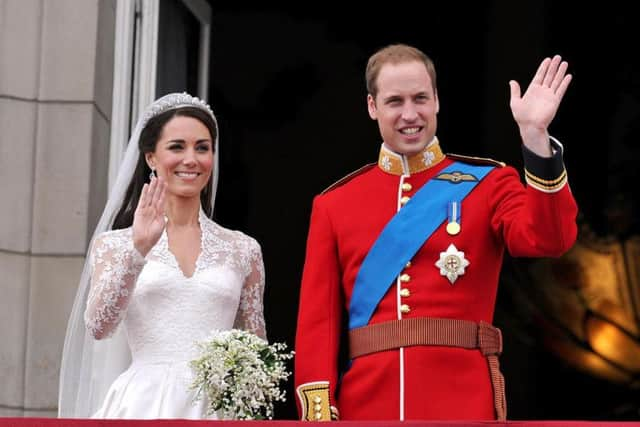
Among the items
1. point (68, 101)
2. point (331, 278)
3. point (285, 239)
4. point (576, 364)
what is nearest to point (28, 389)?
point (68, 101)

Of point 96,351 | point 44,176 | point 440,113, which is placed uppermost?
point 440,113

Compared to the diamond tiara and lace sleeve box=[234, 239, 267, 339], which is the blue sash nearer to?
lace sleeve box=[234, 239, 267, 339]

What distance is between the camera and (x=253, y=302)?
4.70m

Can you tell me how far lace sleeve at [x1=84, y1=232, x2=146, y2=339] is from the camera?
4301 millimetres

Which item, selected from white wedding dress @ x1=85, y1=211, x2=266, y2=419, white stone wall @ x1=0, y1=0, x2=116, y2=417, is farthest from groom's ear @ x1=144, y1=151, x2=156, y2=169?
white stone wall @ x1=0, y1=0, x2=116, y2=417

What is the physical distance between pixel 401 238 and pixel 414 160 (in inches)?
10.6

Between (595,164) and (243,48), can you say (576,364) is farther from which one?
(243,48)

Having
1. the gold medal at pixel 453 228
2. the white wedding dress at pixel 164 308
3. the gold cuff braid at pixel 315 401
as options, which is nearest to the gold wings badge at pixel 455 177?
the gold medal at pixel 453 228

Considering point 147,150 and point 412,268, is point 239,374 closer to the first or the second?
point 412,268

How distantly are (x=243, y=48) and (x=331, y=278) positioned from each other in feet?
15.4

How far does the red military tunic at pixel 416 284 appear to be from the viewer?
155 inches

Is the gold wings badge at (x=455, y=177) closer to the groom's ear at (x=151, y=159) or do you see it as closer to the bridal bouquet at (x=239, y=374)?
the bridal bouquet at (x=239, y=374)

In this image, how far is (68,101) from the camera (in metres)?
5.73

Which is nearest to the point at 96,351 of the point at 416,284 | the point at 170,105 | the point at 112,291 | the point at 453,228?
the point at 112,291
